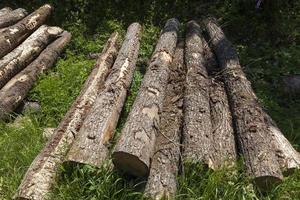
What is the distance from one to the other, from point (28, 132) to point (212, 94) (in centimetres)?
250

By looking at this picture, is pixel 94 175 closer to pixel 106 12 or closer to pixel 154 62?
pixel 154 62

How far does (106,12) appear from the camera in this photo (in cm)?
964

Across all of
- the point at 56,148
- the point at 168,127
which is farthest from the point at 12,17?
the point at 168,127

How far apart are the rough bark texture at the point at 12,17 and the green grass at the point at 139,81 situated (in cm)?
69

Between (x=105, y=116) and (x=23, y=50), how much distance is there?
2892mm

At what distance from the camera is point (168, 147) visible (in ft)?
16.7

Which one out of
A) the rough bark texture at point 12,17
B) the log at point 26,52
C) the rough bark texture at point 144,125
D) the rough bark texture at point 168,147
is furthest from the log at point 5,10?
the rough bark texture at point 168,147

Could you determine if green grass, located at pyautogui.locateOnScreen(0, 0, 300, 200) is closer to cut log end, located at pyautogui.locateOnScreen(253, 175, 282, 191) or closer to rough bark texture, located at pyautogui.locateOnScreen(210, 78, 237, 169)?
cut log end, located at pyautogui.locateOnScreen(253, 175, 282, 191)

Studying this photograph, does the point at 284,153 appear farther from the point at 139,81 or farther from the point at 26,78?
the point at 26,78

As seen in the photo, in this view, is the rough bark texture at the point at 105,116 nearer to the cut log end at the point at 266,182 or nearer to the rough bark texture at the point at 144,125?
the rough bark texture at the point at 144,125

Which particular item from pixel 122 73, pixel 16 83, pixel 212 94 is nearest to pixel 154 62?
pixel 122 73

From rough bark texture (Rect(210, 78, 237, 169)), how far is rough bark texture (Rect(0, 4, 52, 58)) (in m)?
3.47

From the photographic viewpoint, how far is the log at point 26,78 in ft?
21.3

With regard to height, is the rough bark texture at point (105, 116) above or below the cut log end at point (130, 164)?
above
